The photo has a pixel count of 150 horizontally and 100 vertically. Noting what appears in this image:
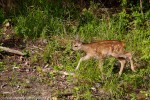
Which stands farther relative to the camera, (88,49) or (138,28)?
(138,28)

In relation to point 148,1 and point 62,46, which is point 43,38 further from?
point 148,1

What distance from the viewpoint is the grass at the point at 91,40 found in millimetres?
8586

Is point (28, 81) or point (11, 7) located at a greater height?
point (11, 7)

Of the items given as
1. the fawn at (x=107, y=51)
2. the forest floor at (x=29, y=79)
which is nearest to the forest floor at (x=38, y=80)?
the forest floor at (x=29, y=79)

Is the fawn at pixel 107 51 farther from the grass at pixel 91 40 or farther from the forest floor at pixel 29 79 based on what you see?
the forest floor at pixel 29 79

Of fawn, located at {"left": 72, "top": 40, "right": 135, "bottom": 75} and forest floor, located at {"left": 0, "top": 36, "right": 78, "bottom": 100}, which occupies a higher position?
fawn, located at {"left": 72, "top": 40, "right": 135, "bottom": 75}

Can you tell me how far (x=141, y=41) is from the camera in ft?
34.8

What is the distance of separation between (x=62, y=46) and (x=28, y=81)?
1656 millimetres

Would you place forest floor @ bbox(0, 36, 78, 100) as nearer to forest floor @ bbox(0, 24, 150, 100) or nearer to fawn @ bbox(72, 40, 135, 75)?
forest floor @ bbox(0, 24, 150, 100)

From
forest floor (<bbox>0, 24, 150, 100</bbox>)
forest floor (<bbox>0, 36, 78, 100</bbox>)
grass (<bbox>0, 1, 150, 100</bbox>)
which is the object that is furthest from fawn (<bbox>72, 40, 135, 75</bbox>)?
forest floor (<bbox>0, 36, 78, 100</bbox>)

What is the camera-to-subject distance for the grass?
8586 millimetres

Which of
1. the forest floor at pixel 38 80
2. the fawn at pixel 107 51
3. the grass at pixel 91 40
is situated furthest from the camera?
the fawn at pixel 107 51

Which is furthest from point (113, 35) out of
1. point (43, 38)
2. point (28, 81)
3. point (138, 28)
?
point (28, 81)

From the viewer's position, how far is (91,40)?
10.7 m
